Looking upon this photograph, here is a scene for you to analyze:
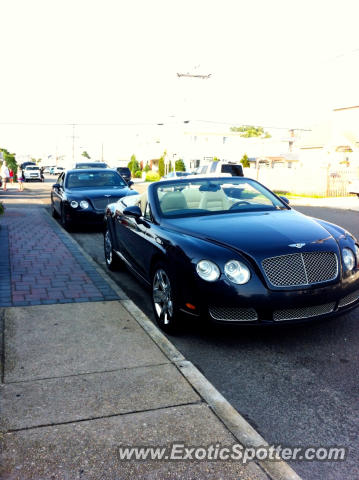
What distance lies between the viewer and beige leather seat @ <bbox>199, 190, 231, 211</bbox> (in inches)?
225

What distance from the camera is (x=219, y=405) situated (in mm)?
3344

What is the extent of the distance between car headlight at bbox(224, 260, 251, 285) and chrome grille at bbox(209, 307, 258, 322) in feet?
0.82

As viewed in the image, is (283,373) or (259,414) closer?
(259,414)

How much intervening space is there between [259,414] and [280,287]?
117cm

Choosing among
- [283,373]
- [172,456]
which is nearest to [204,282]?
[283,373]

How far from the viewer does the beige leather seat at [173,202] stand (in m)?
5.64

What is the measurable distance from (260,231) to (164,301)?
117cm

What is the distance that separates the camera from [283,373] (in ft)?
13.1

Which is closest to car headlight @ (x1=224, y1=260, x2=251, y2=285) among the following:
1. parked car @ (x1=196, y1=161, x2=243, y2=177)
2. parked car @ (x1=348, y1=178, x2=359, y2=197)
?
parked car @ (x1=196, y1=161, x2=243, y2=177)

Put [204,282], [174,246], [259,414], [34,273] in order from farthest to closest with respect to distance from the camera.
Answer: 1. [34,273]
2. [174,246]
3. [204,282]
4. [259,414]

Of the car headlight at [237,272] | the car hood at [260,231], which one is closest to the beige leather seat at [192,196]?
the car hood at [260,231]

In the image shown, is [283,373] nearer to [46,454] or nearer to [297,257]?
[297,257]

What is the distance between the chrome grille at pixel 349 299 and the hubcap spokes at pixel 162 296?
62.1 inches

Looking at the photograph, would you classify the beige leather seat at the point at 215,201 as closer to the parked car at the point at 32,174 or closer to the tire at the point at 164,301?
the tire at the point at 164,301
